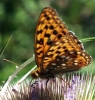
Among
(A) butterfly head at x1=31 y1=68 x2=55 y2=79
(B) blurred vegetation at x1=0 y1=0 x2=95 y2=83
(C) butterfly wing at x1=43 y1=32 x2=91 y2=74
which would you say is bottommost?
(A) butterfly head at x1=31 y1=68 x2=55 y2=79

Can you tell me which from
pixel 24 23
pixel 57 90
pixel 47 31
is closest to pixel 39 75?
pixel 57 90

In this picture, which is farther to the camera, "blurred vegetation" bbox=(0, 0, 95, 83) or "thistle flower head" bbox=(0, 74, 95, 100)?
"blurred vegetation" bbox=(0, 0, 95, 83)

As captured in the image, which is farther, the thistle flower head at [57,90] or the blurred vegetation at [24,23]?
the blurred vegetation at [24,23]

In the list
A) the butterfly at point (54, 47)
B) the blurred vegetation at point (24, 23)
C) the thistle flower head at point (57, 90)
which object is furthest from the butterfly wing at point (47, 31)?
the blurred vegetation at point (24, 23)

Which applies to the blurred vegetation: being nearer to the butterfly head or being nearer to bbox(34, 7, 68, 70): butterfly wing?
the butterfly head

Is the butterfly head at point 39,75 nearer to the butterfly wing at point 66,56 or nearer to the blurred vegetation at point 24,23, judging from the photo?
the butterfly wing at point 66,56

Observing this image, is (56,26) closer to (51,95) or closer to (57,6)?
(51,95)

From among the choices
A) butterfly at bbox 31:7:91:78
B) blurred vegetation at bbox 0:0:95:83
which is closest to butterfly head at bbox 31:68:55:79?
butterfly at bbox 31:7:91:78

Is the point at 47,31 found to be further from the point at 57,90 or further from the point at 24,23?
the point at 24,23
